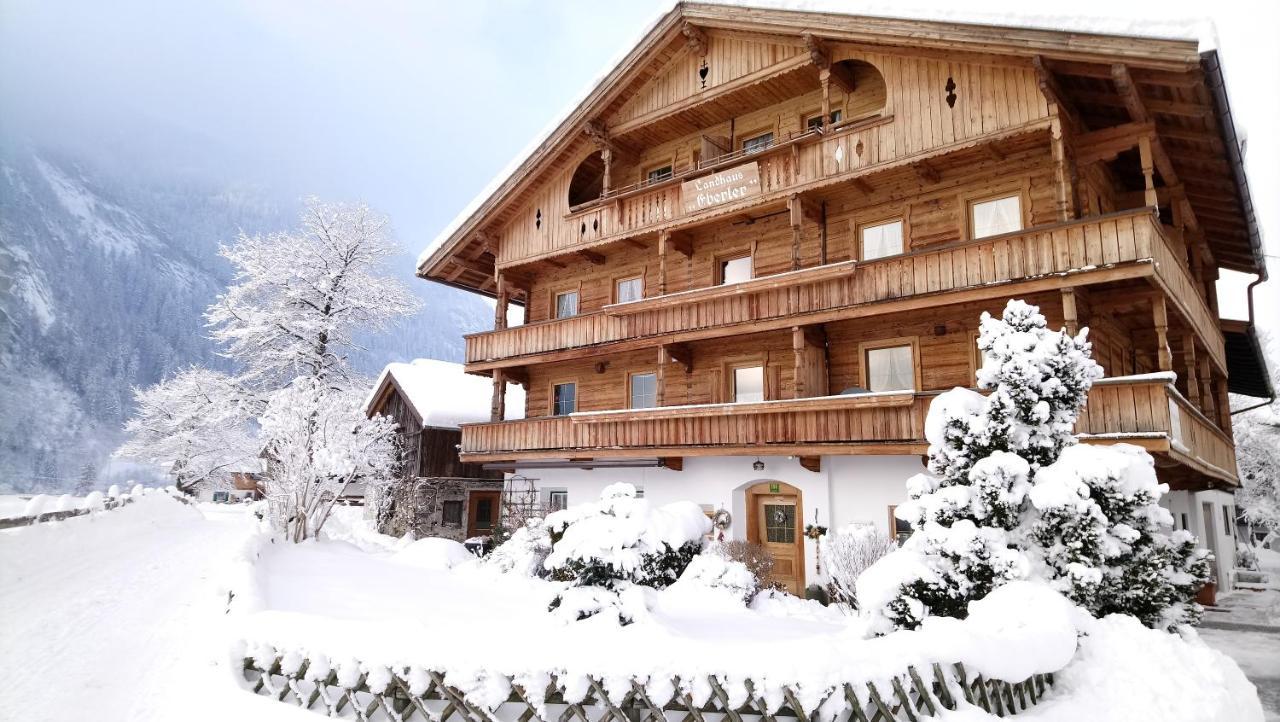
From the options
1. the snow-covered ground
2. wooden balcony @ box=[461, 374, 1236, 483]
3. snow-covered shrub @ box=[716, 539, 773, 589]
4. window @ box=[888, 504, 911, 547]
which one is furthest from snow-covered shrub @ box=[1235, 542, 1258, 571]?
snow-covered shrub @ box=[716, 539, 773, 589]

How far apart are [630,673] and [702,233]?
1598 centimetres

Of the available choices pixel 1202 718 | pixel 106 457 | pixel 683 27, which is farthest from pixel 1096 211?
pixel 106 457

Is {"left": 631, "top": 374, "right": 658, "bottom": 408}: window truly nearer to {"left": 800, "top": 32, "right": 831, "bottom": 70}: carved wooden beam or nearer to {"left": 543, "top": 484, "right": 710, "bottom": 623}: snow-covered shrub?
{"left": 800, "top": 32, "right": 831, "bottom": 70}: carved wooden beam

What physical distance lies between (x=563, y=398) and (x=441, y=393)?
10152mm

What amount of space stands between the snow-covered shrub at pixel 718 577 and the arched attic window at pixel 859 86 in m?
11.1

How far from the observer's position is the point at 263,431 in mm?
20625

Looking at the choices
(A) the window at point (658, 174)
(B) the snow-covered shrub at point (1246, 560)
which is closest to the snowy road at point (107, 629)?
(A) the window at point (658, 174)

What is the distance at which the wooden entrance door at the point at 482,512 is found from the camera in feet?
94.9

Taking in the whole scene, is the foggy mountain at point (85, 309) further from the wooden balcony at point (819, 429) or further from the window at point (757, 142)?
the window at point (757, 142)

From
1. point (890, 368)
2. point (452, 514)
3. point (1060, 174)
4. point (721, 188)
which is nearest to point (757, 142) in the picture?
point (721, 188)

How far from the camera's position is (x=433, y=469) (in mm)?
28469

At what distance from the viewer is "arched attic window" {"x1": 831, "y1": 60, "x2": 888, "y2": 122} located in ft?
57.5

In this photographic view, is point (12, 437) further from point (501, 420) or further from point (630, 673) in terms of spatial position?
point (630, 673)

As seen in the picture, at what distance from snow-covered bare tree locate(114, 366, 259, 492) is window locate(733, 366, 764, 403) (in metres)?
19.4
